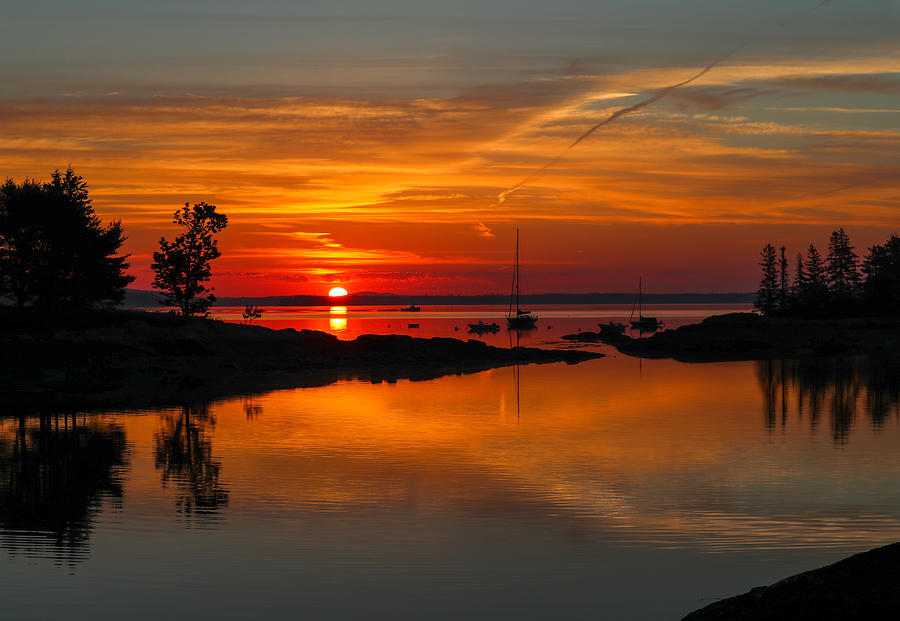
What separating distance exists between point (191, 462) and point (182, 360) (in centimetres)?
3118

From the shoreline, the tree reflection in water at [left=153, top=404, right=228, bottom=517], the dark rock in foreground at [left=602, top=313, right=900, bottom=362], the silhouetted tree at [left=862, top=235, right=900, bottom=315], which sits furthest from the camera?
the silhouetted tree at [left=862, top=235, right=900, bottom=315]

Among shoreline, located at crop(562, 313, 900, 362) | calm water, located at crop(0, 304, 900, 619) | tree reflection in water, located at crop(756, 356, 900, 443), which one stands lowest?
calm water, located at crop(0, 304, 900, 619)

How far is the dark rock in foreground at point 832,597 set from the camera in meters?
9.02

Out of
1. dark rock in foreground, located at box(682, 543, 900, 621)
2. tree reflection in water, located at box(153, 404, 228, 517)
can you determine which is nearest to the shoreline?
tree reflection in water, located at box(153, 404, 228, 517)

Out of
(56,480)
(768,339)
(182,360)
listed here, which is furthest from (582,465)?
(768,339)

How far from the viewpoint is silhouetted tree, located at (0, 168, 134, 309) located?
58.3 metres

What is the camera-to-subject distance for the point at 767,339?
276ft

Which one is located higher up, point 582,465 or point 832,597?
point 832,597

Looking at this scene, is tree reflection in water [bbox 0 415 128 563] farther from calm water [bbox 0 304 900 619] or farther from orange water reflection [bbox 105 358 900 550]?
orange water reflection [bbox 105 358 900 550]

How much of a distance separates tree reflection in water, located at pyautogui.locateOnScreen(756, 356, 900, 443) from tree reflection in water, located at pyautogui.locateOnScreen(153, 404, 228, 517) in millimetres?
19258

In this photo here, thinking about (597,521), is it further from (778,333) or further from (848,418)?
(778,333)

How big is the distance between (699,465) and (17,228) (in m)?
50.9

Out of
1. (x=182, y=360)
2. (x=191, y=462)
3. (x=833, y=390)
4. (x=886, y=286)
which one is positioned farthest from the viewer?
(x=886, y=286)

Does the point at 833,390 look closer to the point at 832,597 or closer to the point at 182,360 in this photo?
the point at 182,360
